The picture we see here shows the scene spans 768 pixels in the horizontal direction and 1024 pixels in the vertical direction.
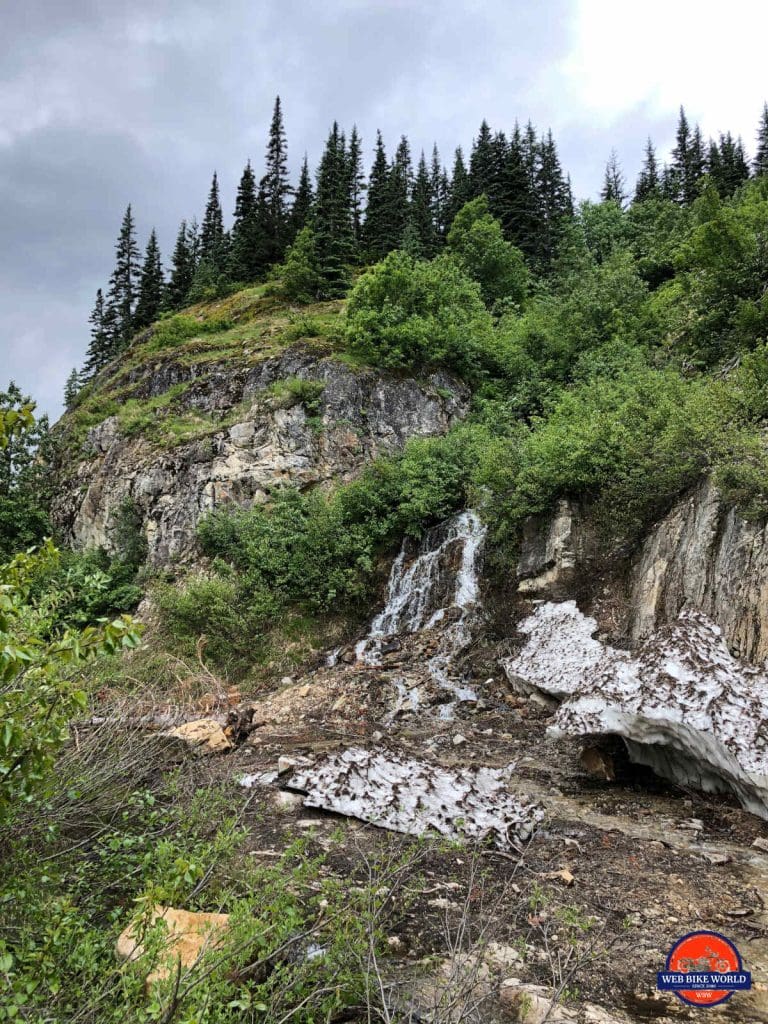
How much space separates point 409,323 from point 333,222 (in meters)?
13.8

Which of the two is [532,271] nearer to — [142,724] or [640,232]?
[640,232]

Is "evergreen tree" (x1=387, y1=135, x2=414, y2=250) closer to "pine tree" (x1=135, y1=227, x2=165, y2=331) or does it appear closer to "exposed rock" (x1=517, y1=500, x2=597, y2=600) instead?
"pine tree" (x1=135, y1=227, x2=165, y2=331)

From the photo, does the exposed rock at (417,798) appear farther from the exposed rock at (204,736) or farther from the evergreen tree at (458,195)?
the evergreen tree at (458,195)

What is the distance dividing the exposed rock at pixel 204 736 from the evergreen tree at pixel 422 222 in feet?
96.5

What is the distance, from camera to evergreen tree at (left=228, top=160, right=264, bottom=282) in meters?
32.8

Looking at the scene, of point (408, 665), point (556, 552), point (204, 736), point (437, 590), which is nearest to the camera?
point (204, 736)

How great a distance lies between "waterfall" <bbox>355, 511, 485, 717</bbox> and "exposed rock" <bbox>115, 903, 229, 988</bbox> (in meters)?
7.70

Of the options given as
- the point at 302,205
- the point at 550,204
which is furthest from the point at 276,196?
the point at 550,204

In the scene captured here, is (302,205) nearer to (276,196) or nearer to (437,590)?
(276,196)

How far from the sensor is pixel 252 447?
1719cm

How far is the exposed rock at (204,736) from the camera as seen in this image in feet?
20.7

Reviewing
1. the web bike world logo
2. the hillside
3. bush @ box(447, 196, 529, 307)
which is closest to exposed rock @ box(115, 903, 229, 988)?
the hillside

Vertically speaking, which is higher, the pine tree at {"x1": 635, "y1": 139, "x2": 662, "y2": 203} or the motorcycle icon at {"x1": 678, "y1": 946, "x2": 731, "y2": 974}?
the pine tree at {"x1": 635, "y1": 139, "x2": 662, "y2": 203}

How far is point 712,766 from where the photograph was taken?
527 cm
